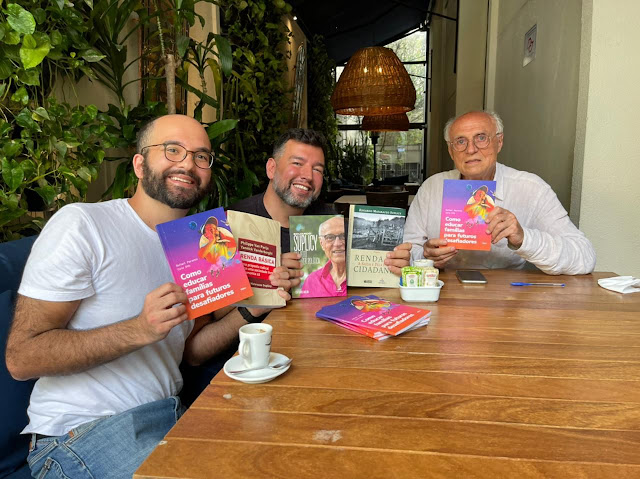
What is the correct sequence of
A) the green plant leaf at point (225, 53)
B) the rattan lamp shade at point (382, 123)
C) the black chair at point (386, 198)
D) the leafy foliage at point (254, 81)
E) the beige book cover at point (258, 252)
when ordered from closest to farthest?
1. the beige book cover at point (258, 252)
2. the green plant leaf at point (225, 53)
3. the leafy foliage at point (254, 81)
4. the black chair at point (386, 198)
5. the rattan lamp shade at point (382, 123)

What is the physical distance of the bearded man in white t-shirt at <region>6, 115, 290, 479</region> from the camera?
1.16 m

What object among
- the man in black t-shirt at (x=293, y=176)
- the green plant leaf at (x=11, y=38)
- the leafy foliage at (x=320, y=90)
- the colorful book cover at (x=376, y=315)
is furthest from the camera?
the leafy foliage at (x=320, y=90)

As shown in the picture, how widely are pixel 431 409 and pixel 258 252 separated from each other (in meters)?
0.77

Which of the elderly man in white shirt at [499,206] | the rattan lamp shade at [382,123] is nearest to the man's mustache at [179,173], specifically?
the elderly man in white shirt at [499,206]

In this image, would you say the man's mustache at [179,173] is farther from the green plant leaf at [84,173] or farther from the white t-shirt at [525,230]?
Answer: the white t-shirt at [525,230]

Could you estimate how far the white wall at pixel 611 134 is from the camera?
2.28 meters

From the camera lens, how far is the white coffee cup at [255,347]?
0.98 meters

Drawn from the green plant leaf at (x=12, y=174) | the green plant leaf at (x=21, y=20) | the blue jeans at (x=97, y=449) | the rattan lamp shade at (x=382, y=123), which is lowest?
the blue jeans at (x=97, y=449)

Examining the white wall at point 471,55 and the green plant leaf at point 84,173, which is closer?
the green plant leaf at point 84,173

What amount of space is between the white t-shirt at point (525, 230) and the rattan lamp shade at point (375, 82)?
1183 mm

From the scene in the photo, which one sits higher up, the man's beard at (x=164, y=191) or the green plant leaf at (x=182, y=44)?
the green plant leaf at (x=182, y=44)

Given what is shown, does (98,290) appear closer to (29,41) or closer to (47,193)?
(47,193)

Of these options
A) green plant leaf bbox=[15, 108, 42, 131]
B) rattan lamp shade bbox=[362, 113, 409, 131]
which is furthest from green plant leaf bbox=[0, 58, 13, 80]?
rattan lamp shade bbox=[362, 113, 409, 131]

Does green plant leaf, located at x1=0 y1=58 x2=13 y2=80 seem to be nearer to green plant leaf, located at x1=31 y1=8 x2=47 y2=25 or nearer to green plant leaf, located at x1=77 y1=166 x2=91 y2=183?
green plant leaf, located at x1=31 y1=8 x2=47 y2=25
